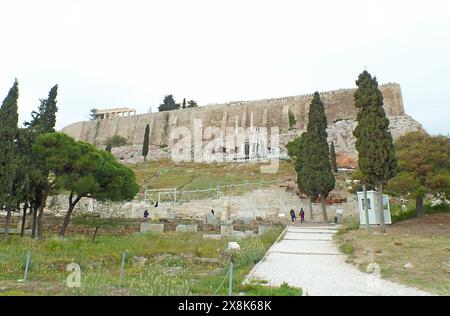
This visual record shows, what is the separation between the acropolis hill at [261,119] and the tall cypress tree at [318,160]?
24.0 metres

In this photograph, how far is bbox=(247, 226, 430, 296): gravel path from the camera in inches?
227

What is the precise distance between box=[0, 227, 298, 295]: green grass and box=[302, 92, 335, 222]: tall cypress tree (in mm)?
8722

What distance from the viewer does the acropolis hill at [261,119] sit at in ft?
174

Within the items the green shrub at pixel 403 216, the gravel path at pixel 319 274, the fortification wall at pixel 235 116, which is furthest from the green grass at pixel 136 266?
the fortification wall at pixel 235 116

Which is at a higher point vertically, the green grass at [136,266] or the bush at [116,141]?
the bush at [116,141]

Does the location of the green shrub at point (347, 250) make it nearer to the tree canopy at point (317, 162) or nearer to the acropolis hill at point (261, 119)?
the tree canopy at point (317, 162)

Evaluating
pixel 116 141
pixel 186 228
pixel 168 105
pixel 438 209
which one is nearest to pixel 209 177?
pixel 186 228

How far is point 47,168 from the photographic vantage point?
51.4ft

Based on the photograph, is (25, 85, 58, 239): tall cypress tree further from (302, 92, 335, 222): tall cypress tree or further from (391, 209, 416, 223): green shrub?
(391, 209, 416, 223): green shrub

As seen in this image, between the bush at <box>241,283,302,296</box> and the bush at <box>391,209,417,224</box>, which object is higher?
the bush at <box>391,209,417,224</box>

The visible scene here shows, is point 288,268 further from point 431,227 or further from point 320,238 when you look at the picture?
point 431,227

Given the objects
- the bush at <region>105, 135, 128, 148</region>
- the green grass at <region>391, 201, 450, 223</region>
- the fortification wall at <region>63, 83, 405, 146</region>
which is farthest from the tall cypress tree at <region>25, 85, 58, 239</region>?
the bush at <region>105, 135, 128, 148</region>

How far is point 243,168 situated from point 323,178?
1978 cm

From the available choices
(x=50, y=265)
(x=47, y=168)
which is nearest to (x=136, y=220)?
(x=47, y=168)
